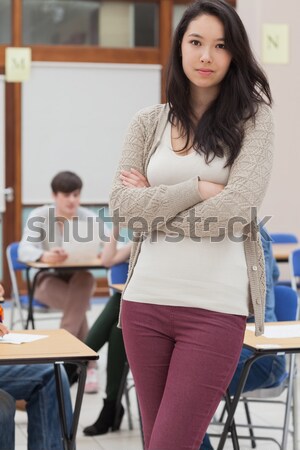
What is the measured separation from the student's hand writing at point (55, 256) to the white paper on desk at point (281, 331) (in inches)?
104

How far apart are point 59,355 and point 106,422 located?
1.71 metres

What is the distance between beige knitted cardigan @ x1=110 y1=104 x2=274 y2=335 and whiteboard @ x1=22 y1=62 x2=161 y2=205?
6655 millimetres

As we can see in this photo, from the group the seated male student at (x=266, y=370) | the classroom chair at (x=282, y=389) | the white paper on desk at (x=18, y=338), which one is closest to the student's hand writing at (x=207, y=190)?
the white paper on desk at (x=18, y=338)

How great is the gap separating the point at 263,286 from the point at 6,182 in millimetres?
6845

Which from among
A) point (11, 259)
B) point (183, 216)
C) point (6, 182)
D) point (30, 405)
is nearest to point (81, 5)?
point (6, 182)

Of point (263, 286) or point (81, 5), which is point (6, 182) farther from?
point (263, 286)

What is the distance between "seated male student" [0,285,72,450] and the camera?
9.64 feet

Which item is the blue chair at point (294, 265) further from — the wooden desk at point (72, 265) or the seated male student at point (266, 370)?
the seated male student at point (266, 370)

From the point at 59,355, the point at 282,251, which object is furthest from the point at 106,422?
the point at 282,251

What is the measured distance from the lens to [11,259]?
6223mm

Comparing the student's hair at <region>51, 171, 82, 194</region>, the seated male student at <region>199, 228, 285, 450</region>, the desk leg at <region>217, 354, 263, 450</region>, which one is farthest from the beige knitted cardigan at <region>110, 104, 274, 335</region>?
the student's hair at <region>51, 171, 82, 194</region>

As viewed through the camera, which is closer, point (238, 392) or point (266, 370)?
point (238, 392)

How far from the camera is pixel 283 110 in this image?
8312 millimetres

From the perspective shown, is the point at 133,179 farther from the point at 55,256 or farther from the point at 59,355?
the point at 55,256
